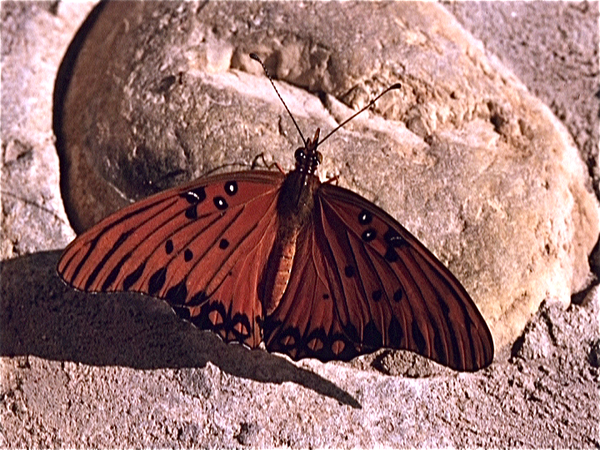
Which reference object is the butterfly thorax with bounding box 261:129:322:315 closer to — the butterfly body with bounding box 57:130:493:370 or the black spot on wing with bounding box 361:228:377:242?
the butterfly body with bounding box 57:130:493:370

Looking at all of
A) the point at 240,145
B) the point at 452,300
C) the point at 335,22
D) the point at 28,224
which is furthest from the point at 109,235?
the point at 335,22

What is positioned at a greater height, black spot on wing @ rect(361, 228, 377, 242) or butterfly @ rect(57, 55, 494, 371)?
black spot on wing @ rect(361, 228, 377, 242)

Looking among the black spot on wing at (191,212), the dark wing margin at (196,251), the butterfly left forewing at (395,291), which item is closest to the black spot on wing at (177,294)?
the dark wing margin at (196,251)

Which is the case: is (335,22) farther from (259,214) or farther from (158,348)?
(158,348)

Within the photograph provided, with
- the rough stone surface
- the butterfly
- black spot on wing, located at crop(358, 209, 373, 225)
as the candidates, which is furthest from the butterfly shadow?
black spot on wing, located at crop(358, 209, 373, 225)

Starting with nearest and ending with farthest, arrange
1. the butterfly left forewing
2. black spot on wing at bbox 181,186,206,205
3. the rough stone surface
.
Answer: the butterfly left forewing → black spot on wing at bbox 181,186,206,205 → the rough stone surface

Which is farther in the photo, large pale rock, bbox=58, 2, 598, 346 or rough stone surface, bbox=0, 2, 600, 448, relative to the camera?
large pale rock, bbox=58, 2, 598, 346

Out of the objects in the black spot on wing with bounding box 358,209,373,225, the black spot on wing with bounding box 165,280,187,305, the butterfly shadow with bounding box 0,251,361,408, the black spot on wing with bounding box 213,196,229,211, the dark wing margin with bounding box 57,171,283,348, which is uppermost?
the black spot on wing with bounding box 358,209,373,225

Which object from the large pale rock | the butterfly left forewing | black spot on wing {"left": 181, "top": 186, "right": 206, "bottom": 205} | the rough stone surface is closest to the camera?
the butterfly left forewing

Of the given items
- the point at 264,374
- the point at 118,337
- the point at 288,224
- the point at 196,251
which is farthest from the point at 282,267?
the point at 118,337

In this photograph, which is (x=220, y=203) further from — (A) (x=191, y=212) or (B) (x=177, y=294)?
(B) (x=177, y=294)
